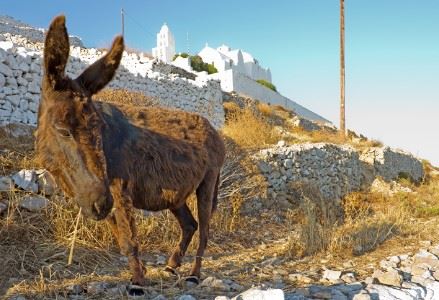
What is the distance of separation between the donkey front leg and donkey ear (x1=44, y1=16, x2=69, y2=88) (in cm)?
105

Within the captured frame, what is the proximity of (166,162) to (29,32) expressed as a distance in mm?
26780

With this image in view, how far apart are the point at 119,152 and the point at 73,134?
0.77 metres

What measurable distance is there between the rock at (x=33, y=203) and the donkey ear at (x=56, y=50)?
3147 mm

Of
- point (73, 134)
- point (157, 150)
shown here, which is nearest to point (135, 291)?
point (157, 150)

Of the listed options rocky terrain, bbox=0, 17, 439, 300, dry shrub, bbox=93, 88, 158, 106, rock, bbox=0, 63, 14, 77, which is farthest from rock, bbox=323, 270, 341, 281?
rock, bbox=0, 63, 14, 77

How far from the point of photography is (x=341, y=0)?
2452 centimetres

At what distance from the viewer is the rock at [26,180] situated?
19.2 ft

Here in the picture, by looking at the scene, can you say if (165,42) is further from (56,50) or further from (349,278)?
(56,50)

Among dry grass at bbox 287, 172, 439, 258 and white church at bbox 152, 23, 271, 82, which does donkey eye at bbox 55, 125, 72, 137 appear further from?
white church at bbox 152, 23, 271, 82

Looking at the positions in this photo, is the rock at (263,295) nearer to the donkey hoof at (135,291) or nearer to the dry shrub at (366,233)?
the donkey hoof at (135,291)

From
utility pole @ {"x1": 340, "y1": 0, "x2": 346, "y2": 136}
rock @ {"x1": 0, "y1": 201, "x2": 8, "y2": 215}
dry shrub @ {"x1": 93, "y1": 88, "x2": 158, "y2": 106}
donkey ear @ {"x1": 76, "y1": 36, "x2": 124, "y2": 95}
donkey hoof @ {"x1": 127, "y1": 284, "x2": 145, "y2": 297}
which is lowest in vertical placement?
donkey hoof @ {"x1": 127, "y1": 284, "x2": 145, "y2": 297}

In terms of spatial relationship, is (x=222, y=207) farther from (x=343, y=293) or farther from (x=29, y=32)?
(x=29, y=32)

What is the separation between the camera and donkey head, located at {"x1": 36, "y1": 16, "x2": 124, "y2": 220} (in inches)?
116

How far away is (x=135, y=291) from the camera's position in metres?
3.72
